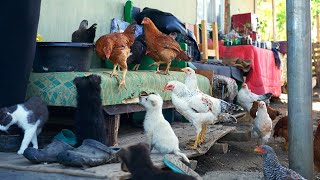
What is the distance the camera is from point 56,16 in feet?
17.7

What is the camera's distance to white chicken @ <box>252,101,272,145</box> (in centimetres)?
558

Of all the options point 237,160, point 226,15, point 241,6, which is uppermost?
point 241,6

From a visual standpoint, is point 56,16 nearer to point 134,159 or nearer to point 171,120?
point 171,120

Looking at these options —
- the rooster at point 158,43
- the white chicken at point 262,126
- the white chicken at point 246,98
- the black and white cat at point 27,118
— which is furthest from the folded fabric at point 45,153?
the white chicken at point 246,98

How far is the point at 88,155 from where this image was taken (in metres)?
3.01

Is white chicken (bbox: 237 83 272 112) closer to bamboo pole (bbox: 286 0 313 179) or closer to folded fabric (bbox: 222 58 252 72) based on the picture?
folded fabric (bbox: 222 58 252 72)

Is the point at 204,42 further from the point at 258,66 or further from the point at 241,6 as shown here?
the point at 241,6

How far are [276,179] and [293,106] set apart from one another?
592mm

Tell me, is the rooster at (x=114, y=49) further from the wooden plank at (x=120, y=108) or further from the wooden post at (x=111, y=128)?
the wooden post at (x=111, y=128)

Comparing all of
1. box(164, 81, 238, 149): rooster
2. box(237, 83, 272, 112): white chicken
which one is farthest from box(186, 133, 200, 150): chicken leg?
box(237, 83, 272, 112): white chicken

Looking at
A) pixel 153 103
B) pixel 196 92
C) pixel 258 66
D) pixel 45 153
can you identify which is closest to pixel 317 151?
pixel 196 92

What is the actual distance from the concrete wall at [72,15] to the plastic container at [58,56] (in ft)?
3.34

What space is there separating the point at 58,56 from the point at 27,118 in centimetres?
91

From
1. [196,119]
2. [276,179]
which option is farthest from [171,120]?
[276,179]
